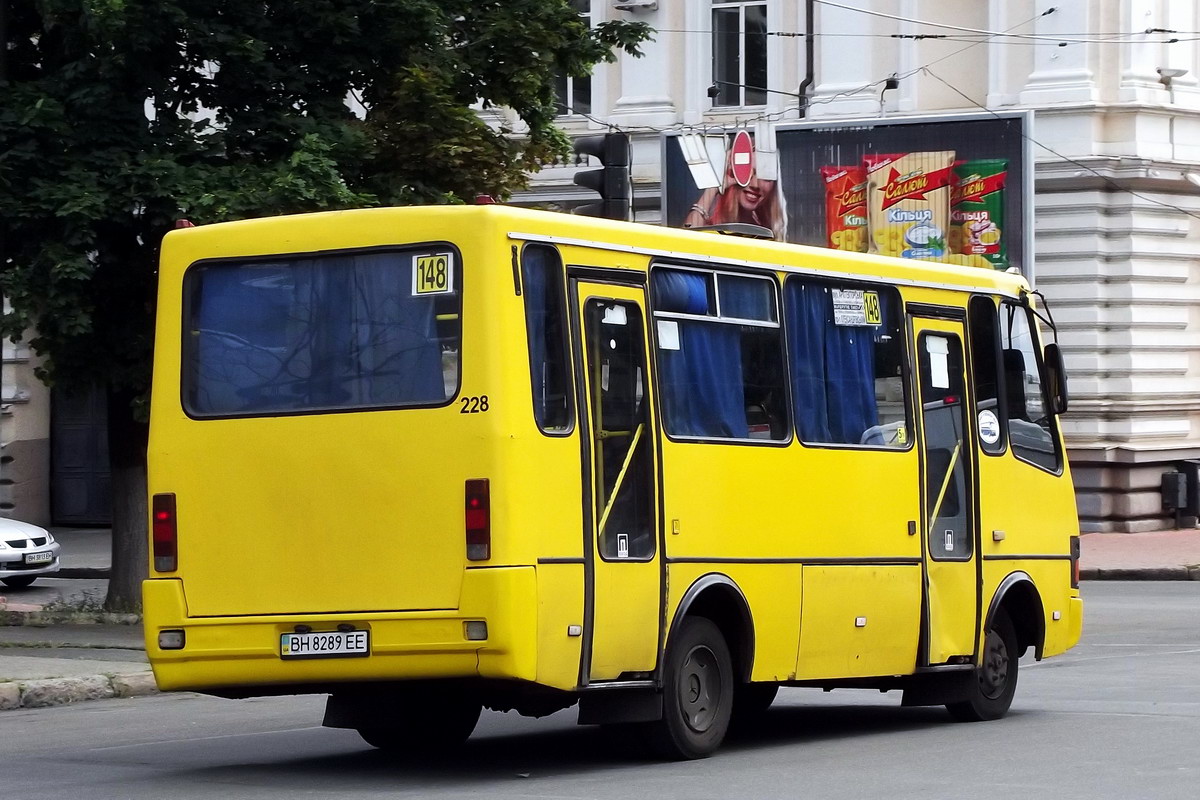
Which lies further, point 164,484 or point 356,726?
point 356,726

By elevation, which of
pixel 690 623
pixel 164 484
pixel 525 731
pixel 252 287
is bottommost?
pixel 525 731

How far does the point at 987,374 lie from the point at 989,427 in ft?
1.16

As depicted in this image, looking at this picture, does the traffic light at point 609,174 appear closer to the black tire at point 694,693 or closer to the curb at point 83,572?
the black tire at point 694,693

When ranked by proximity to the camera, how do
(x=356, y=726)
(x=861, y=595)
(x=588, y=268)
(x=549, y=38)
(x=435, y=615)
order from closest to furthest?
(x=435, y=615) → (x=588, y=268) → (x=356, y=726) → (x=861, y=595) → (x=549, y=38)

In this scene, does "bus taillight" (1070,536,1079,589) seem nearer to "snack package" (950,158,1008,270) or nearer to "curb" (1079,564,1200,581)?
"curb" (1079,564,1200,581)

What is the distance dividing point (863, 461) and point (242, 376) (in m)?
3.69

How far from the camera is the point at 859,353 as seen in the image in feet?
40.7

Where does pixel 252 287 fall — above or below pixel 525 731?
above

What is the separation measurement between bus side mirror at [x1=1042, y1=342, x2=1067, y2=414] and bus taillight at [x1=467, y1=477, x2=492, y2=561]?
18.1ft

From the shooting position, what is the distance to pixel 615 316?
1059 cm

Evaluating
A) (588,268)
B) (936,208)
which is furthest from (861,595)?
(936,208)

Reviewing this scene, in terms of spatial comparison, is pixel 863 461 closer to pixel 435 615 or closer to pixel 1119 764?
pixel 1119 764

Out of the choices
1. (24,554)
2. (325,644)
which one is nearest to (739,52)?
(24,554)

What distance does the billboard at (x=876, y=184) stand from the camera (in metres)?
32.2
